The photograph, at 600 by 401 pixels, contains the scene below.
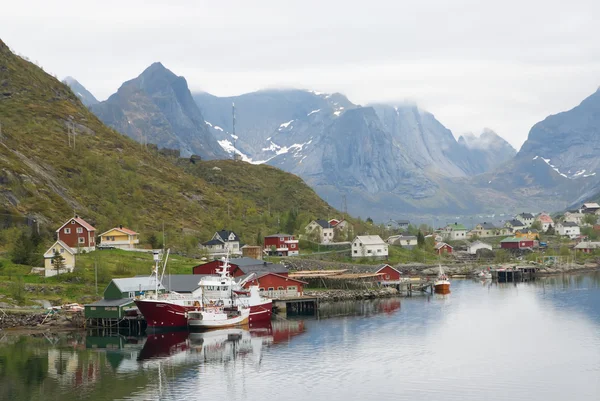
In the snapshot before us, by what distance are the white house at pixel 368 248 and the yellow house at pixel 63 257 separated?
74613 millimetres

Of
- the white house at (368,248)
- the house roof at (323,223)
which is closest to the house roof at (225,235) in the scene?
the white house at (368,248)

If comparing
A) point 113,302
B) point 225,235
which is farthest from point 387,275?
point 113,302

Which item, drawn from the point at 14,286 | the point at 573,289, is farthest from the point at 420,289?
the point at 14,286

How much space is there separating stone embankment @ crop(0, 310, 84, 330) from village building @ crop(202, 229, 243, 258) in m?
59.9

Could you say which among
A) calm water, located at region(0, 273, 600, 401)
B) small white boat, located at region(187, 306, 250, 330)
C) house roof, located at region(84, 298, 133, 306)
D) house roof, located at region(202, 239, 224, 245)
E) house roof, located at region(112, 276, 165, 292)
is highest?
house roof, located at region(202, 239, 224, 245)

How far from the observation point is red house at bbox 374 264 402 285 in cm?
14675

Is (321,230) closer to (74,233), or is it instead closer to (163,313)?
(74,233)

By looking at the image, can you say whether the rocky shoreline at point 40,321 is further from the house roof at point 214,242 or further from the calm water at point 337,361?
the house roof at point 214,242

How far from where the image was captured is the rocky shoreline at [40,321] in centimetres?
9531

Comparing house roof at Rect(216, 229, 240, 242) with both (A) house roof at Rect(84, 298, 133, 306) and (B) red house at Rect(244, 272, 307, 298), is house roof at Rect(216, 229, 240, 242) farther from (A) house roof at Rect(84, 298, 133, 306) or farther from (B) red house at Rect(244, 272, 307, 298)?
(A) house roof at Rect(84, 298, 133, 306)

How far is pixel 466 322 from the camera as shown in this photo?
106m

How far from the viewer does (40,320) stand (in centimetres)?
9638

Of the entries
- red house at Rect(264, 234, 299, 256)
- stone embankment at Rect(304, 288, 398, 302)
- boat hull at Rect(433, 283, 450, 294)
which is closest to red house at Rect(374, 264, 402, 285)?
stone embankment at Rect(304, 288, 398, 302)

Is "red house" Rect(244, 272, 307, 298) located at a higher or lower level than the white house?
lower
